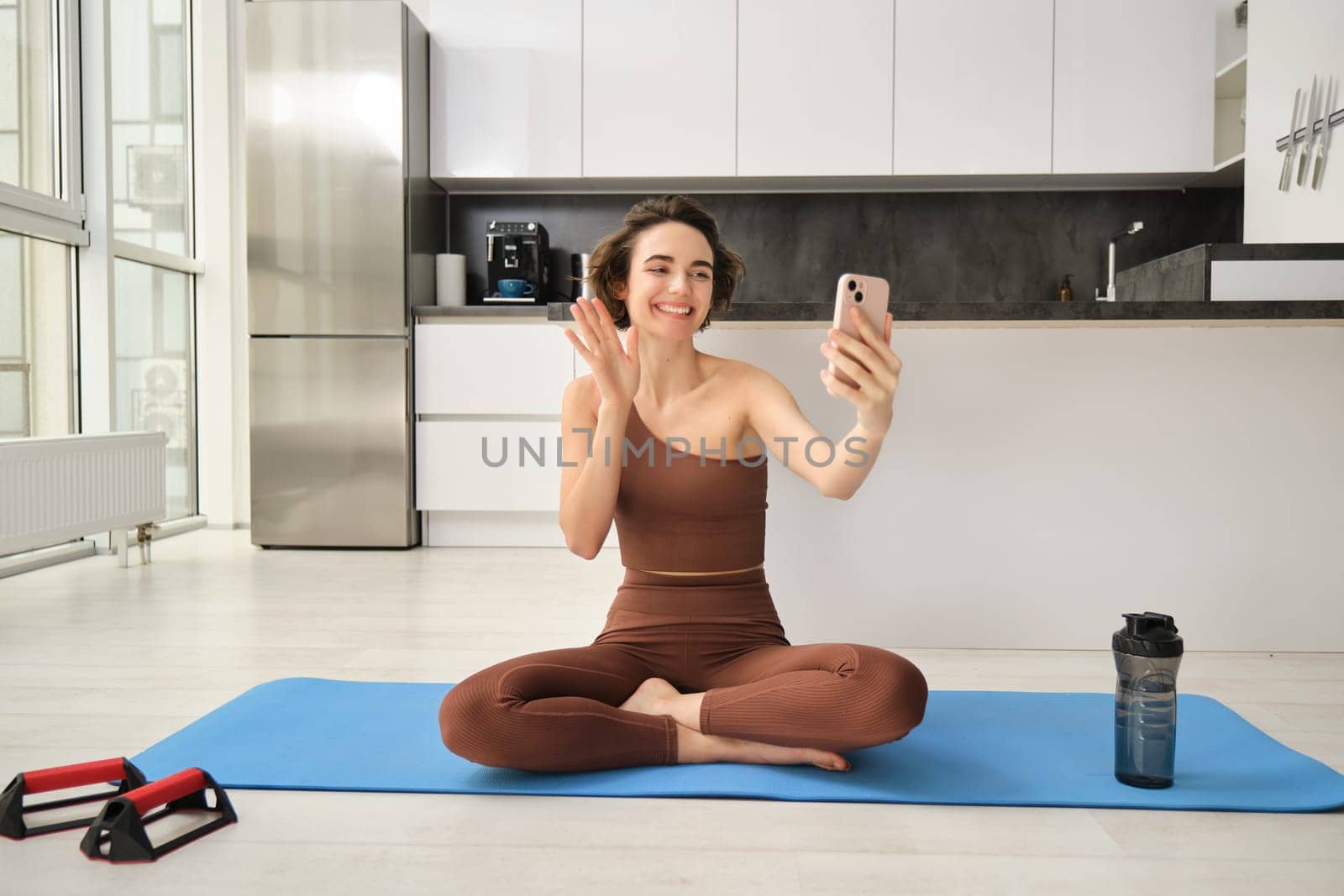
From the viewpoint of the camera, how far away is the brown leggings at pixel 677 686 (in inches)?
59.4

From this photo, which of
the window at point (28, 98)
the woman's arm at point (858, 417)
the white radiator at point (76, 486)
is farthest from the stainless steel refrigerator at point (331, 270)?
the woman's arm at point (858, 417)

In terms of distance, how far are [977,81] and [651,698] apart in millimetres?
3569

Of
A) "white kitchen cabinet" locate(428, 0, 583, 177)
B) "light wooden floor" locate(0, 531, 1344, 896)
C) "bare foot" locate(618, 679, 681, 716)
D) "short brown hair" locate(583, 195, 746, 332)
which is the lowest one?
"light wooden floor" locate(0, 531, 1344, 896)

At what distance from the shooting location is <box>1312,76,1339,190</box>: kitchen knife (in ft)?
11.1

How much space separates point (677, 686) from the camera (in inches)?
69.4

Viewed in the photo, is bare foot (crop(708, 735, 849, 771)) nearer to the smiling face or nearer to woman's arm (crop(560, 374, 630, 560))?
woman's arm (crop(560, 374, 630, 560))

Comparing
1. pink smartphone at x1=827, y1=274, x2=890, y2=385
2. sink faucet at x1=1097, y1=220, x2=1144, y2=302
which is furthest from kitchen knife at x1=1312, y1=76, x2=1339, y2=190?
pink smartphone at x1=827, y1=274, x2=890, y2=385

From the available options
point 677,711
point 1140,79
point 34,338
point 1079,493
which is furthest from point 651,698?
point 1140,79

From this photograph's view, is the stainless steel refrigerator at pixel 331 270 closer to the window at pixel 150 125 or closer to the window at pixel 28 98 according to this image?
the window at pixel 150 125

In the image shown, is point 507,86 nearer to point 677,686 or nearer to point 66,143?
point 66,143

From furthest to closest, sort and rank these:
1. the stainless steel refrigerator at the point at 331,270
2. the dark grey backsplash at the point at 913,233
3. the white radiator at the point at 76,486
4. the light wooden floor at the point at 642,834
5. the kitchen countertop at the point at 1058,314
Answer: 1. the dark grey backsplash at the point at 913,233
2. the stainless steel refrigerator at the point at 331,270
3. the white radiator at the point at 76,486
4. the kitchen countertop at the point at 1058,314
5. the light wooden floor at the point at 642,834

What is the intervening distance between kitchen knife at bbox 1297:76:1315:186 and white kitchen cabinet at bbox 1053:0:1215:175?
0.75 meters

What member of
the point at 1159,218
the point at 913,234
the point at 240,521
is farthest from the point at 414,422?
the point at 1159,218

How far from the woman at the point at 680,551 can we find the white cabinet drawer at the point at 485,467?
2448 mm
